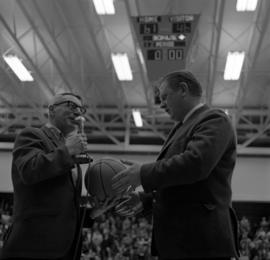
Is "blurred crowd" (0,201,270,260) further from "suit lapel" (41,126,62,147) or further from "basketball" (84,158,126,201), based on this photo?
"suit lapel" (41,126,62,147)

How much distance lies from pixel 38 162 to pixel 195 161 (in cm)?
102

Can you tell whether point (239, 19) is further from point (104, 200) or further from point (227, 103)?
point (104, 200)

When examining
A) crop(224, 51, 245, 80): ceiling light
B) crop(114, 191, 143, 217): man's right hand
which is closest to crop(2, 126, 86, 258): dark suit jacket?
crop(114, 191, 143, 217): man's right hand

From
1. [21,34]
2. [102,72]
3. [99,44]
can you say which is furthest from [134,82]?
[21,34]

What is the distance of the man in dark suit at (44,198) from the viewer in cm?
279

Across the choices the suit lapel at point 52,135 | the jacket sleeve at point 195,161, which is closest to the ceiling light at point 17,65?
the suit lapel at point 52,135

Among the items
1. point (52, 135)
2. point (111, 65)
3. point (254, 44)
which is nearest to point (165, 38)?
point (254, 44)

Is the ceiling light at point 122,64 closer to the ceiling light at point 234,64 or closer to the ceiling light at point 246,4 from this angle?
the ceiling light at point 234,64

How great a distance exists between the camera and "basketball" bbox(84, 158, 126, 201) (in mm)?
3164

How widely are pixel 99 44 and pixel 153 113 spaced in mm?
6517

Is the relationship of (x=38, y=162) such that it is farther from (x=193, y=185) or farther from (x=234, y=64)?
(x=234, y=64)

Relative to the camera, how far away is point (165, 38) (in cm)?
1085

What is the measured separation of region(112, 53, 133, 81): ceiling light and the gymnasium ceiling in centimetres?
52

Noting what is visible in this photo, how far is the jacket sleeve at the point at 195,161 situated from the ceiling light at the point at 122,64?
10298 millimetres
